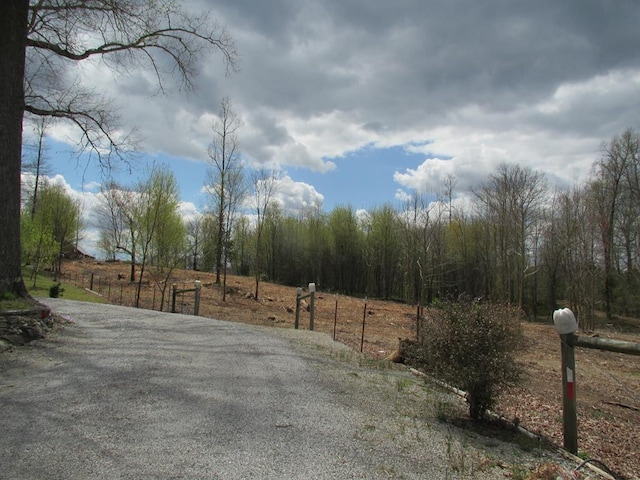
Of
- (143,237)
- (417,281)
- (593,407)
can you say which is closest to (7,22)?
(593,407)

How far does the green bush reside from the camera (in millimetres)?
4555

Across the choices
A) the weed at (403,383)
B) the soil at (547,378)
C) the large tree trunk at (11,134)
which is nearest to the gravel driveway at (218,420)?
the weed at (403,383)

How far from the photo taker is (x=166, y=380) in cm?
527

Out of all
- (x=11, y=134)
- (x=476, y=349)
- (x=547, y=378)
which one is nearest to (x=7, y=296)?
(x=11, y=134)

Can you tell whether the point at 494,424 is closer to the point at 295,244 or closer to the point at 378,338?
the point at 378,338

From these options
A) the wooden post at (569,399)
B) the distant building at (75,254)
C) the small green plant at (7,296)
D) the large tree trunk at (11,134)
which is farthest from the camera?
the distant building at (75,254)

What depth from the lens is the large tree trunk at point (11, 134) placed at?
771 centimetres

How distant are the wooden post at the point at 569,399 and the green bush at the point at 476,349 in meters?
0.45

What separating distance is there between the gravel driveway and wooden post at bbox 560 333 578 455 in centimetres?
60

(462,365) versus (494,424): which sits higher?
(462,365)

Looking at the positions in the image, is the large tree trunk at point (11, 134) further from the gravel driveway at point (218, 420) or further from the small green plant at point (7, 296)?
the gravel driveway at point (218, 420)

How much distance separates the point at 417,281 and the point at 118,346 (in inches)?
1307

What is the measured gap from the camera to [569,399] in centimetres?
430

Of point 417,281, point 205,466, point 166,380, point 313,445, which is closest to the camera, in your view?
point 205,466
